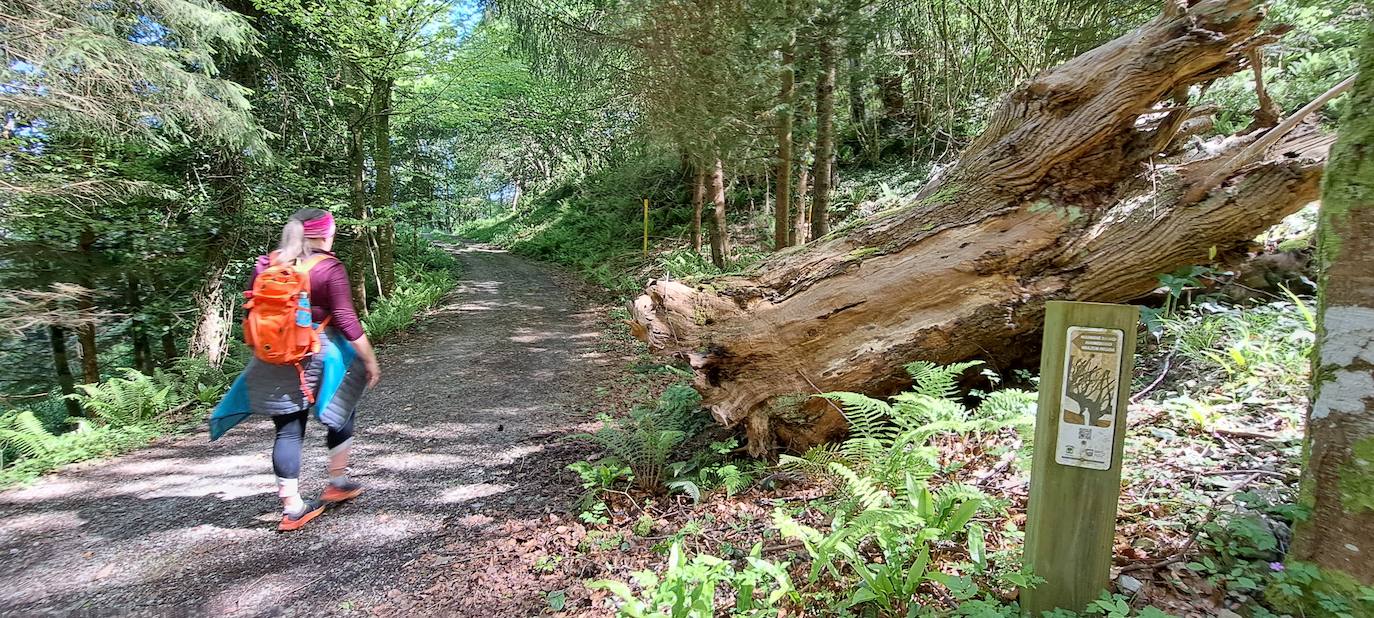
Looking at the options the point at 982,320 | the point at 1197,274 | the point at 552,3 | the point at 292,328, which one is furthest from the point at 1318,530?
the point at 552,3

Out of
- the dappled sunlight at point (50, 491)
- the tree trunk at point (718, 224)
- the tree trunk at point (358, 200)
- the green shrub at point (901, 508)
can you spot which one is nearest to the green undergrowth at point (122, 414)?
the dappled sunlight at point (50, 491)

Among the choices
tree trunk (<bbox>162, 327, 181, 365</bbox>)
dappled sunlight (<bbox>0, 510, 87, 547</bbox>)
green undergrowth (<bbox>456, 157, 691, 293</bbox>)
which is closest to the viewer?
dappled sunlight (<bbox>0, 510, 87, 547</bbox>)

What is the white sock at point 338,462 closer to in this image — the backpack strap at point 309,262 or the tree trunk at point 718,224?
the backpack strap at point 309,262

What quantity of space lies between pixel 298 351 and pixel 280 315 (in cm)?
24

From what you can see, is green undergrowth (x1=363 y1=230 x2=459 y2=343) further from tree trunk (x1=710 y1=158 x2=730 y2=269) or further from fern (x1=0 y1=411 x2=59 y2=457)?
tree trunk (x1=710 y1=158 x2=730 y2=269)

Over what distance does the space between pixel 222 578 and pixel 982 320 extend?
509cm

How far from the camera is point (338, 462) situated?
3932 mm

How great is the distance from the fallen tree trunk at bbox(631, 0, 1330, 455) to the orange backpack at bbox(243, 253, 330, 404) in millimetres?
2172

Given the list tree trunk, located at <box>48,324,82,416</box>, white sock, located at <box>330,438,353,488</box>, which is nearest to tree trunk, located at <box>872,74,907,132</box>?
white sock, located at <box>330,438,353,488</box>

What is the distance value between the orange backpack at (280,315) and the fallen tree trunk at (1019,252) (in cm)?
217

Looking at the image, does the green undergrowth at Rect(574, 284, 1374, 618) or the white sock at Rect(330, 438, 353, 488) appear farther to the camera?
the white sock at Rect(330, 438, 353, 488)

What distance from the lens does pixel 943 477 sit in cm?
321

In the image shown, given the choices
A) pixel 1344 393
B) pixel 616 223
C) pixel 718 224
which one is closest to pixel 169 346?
pixel 718 224

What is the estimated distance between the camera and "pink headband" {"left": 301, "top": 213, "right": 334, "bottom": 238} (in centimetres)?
362
